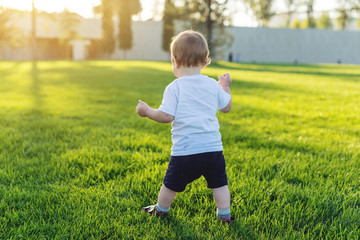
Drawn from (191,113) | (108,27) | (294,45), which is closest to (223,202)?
(191,113)

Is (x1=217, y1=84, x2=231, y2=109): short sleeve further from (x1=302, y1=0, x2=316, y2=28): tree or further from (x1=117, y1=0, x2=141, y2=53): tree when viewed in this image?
(x1=302, y1=0, x2=316, y2=28): tree

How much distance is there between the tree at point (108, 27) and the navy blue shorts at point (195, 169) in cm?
3877

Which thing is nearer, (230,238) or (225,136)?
(230,238)

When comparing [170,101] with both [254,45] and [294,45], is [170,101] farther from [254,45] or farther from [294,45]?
[294,45]

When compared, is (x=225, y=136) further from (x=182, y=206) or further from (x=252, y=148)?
(x=182, y=206)

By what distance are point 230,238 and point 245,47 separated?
43.1m

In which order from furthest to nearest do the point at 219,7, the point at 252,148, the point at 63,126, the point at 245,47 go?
the point at 245,47 → the point at 219,7 → the point at 63,126 → the point at 252,148

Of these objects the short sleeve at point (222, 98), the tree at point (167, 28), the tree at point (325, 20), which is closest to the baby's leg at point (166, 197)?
the short sleeve at point (222, 98)

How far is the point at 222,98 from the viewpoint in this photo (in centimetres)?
200

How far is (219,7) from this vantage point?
28.2m

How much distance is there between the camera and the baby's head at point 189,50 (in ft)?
6.04

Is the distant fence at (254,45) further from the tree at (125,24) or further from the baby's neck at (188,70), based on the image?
the baby's neck at (188,70)

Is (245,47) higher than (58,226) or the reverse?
higher

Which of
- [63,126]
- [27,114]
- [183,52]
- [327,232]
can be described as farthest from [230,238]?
[27,114]
